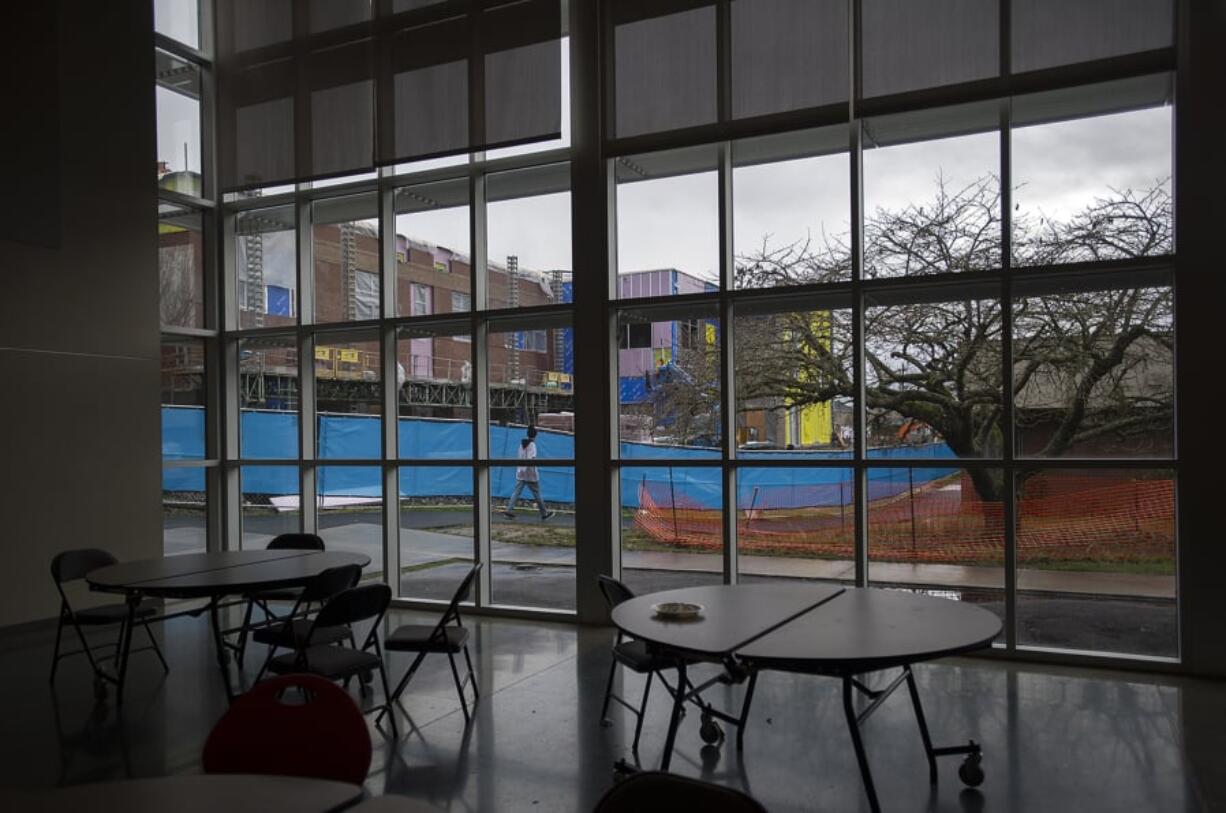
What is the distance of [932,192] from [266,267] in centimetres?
665

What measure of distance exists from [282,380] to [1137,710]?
786cm

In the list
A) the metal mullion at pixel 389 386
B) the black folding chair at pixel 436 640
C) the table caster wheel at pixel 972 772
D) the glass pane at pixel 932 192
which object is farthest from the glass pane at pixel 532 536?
the table caster wheel at pixel 972 772

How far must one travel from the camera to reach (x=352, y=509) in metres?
8.41

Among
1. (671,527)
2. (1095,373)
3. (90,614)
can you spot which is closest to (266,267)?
(90,614)

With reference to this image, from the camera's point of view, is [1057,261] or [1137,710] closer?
[1137,710]

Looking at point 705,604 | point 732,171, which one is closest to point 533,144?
point 732,171

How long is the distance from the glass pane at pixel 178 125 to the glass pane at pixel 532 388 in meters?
3.97

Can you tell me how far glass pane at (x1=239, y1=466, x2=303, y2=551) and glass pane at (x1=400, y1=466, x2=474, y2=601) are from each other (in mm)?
1383

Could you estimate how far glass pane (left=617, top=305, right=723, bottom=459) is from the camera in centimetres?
680

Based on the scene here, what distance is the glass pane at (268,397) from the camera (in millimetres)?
8773

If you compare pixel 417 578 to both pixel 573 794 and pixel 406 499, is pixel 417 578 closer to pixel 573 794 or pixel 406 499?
pixel 406 499

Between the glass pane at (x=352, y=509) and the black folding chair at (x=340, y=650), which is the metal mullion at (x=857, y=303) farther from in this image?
the glass pane at (x=352, y=509)

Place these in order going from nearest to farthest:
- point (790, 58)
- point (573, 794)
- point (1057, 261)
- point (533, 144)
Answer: point (573, 794)
point (1057, 261)
point (790, 58)
point (533, 144)

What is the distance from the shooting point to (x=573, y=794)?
3646mm
